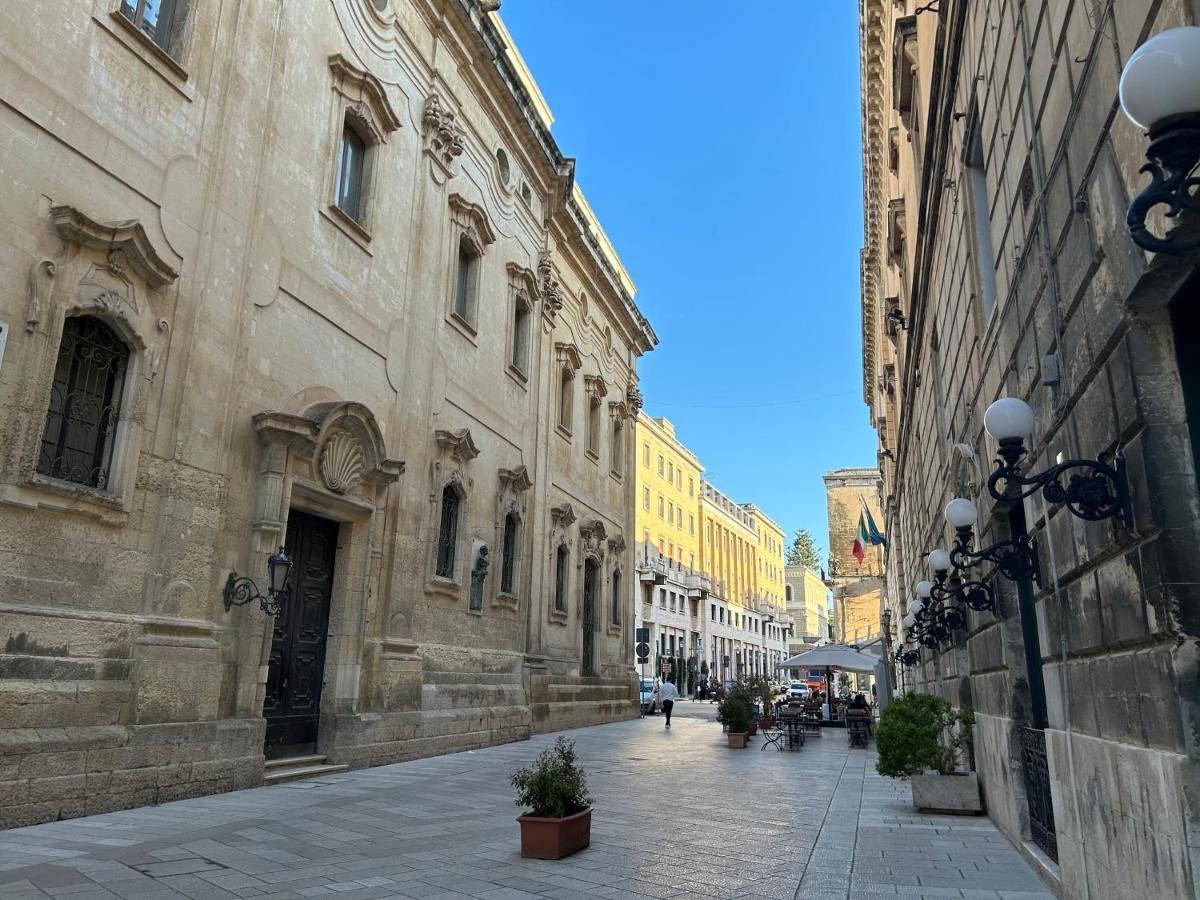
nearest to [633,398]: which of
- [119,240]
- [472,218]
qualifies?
[472,218]

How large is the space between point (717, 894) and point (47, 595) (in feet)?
21.2

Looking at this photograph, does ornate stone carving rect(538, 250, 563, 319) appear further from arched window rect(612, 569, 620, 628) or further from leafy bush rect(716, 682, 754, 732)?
leafy bush rect(716, 682, 754, 732)

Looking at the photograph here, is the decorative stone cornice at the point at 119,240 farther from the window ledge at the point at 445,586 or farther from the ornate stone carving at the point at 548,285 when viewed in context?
the ornate stone carving at the point at 548,285

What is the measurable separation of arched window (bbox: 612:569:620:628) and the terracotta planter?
20196 millimetres

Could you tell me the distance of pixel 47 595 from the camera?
25.9 ft

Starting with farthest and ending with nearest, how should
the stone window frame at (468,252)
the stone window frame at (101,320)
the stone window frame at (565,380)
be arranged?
the stone window frame at (565,380) → the stone window frame at (468,252) → the stone window frame at (101,320)

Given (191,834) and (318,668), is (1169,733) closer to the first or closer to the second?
(191,834)

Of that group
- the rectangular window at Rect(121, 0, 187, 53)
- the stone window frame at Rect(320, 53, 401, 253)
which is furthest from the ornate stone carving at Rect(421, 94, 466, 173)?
the rectangular window at Rect(121, 0, 187, 53)

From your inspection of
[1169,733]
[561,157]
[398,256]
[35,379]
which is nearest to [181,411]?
[35,379]

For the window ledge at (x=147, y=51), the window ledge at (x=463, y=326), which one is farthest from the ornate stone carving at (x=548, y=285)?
the window ledge at (x=147, y=51)

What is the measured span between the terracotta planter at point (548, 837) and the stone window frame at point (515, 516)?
1095 cm

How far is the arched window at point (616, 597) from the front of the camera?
2730cm

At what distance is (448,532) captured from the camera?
16.4 m

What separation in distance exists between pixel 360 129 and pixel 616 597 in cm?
1752
